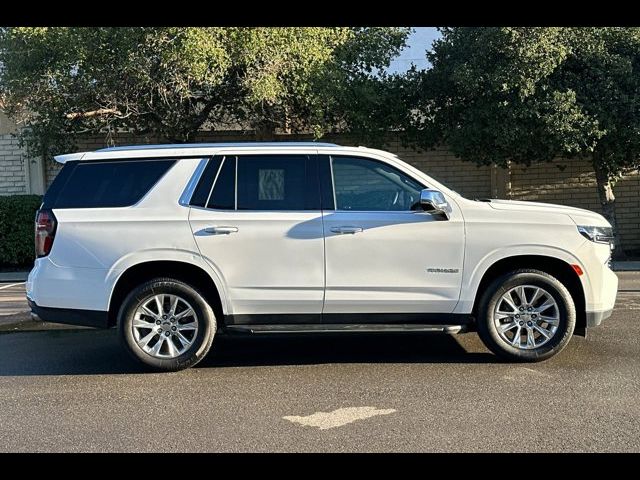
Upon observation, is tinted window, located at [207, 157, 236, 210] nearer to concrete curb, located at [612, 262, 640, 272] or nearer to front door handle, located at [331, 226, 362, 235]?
front door handle, located at [331, 226, 362, 235]

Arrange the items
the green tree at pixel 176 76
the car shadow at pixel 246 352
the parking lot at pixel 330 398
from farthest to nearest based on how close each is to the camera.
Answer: the green tree at pixel 176 76 < the car shadow at pixel 246 352 < the parking lot at pixel 330 398

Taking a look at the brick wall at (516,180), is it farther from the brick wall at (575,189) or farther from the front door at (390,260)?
the front door at (390,260)

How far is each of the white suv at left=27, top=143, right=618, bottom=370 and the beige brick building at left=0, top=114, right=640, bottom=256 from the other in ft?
28.8

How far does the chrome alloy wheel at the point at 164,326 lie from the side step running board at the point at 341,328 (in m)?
0.38

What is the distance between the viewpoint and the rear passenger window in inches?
233

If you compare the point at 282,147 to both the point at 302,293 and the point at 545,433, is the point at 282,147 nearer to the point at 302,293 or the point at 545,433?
the point at 302,293

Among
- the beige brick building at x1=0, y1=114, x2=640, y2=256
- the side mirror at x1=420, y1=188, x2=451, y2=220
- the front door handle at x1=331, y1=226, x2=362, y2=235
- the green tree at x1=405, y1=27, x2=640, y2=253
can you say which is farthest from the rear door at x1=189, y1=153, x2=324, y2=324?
the beige brick building at x1=0, y1=114, x2=640, y2=256

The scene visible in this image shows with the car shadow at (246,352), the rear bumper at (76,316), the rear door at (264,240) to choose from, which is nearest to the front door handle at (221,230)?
the rear door at (264,240)

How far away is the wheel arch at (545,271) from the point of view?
593 centimetres

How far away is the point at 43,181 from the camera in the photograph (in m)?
14.7

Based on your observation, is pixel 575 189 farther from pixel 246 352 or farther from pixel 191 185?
pixel 191 185

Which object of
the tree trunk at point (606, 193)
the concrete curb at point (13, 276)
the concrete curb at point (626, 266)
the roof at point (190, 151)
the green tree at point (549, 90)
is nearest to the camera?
the roof at point (190, 151)

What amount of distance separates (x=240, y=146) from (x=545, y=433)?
3.54m

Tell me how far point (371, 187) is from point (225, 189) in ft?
4.29
